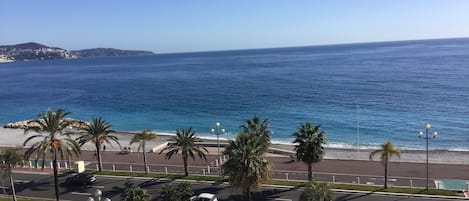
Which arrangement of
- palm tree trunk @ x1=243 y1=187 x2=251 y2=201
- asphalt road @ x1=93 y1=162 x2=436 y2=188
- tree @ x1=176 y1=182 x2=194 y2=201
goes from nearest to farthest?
1. tree @ x1=176 y1=182 x2=194 y2=201
2. palm tree trunk @ x1=243 y1=187 x2=251 y2=201
3. asphalt road @ x1=93 y1=162 x2=436 y2=188

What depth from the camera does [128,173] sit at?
4253 centimetres

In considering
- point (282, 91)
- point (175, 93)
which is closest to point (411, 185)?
point (282, 91)

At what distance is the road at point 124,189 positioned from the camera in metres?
33.8

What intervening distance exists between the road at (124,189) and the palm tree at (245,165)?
494 centimetres

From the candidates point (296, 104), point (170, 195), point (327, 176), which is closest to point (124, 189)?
point (170, 195)

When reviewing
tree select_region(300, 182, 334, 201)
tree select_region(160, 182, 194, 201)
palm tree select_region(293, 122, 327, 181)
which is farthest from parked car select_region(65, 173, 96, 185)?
tree select_region(300, 182, 334, 201)

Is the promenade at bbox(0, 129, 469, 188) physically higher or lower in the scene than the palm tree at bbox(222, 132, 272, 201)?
lower

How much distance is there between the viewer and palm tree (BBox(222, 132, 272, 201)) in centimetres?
2894

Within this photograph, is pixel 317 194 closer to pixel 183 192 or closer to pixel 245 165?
pixel 183 192

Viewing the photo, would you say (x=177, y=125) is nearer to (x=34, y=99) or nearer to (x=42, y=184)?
(x=42, y=184)

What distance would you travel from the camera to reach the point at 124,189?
37.5 metres

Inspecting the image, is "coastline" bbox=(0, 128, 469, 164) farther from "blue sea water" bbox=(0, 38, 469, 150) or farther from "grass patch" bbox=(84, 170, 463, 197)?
"grass patch" bbox=(84, 170, 463, 197)

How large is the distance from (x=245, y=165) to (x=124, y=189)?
→ 13.9m

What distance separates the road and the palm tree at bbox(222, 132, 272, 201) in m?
4.94
